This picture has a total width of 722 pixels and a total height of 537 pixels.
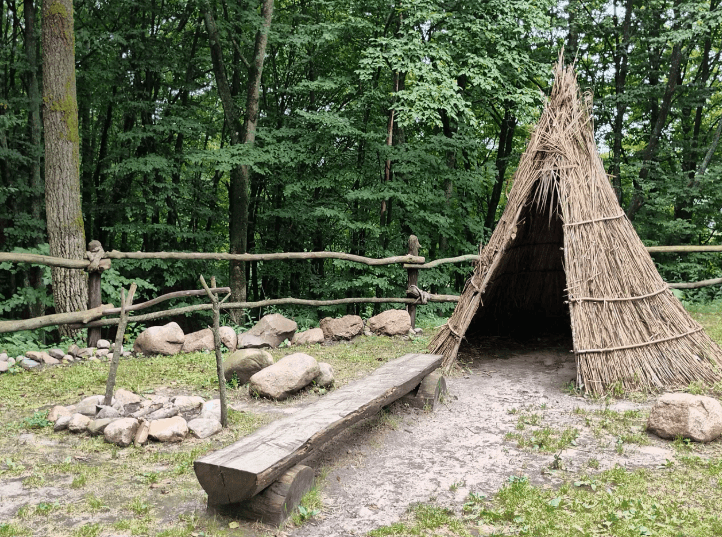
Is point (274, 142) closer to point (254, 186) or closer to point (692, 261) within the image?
point (254, 186)

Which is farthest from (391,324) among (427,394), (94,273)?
(94,273)

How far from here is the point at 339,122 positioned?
30.9 feet

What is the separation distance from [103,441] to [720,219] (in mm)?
14298

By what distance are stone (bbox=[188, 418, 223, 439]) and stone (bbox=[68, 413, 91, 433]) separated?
0.78 metres

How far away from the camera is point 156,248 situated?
12250 millimetres

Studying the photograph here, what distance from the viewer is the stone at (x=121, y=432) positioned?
12.5 feet

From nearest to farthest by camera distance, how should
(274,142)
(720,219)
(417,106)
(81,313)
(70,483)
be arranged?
(70,483) → (81,313) → (417,106) → (274,142) → (720,219)

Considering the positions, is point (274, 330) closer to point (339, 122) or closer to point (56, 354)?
point (56, 354)

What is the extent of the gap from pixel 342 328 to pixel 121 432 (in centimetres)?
423

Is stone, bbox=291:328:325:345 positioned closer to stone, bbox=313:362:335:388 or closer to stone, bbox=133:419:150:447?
stone, bbox=313:362:335:388

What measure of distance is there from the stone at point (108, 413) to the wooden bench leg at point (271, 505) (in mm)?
1726

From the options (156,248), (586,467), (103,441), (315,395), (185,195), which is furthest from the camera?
(156,248)

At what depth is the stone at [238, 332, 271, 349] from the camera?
693cm

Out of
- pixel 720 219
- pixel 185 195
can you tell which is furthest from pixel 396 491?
pixel 720 219
